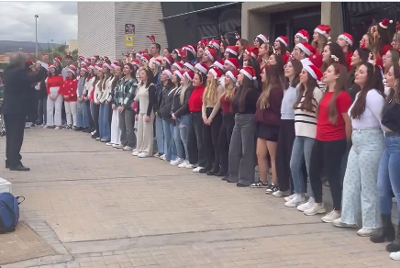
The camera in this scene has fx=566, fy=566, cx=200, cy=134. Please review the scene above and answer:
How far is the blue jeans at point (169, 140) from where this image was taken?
10.9 metres

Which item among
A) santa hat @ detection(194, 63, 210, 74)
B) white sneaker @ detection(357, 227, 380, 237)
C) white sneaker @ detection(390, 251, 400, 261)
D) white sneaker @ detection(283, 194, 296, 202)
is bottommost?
white sneaker @ detection(390, 251, 400, 261)

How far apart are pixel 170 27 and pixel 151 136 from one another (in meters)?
7.66

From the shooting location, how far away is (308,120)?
22.8ft

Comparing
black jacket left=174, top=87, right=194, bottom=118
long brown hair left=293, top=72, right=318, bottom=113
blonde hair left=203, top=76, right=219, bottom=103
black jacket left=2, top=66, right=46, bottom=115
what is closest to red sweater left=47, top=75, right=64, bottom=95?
black jacket left=2, top=66, right=46, bottom=115

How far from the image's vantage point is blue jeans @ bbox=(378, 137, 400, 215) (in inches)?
216

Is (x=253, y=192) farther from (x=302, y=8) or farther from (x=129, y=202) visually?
(x=302, y=8)

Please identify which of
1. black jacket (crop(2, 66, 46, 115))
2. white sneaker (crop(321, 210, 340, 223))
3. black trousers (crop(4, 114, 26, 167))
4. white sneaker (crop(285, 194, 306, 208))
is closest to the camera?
white sneaker (crop(321, 210, 340, 223))

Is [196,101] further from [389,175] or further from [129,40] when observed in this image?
[129,40]

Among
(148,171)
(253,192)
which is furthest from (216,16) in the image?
(253,192)

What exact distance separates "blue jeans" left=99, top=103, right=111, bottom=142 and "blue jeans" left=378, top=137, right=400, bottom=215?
888 centimetres

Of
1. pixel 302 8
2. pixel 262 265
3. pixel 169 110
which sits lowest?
pixel 262 265

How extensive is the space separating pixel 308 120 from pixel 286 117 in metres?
0.63

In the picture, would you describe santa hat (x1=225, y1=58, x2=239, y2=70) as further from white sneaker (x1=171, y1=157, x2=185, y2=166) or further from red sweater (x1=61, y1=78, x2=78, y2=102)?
red sweater (x1=61, y1=78, x2=78, y2=102)

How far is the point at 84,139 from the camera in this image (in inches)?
569
